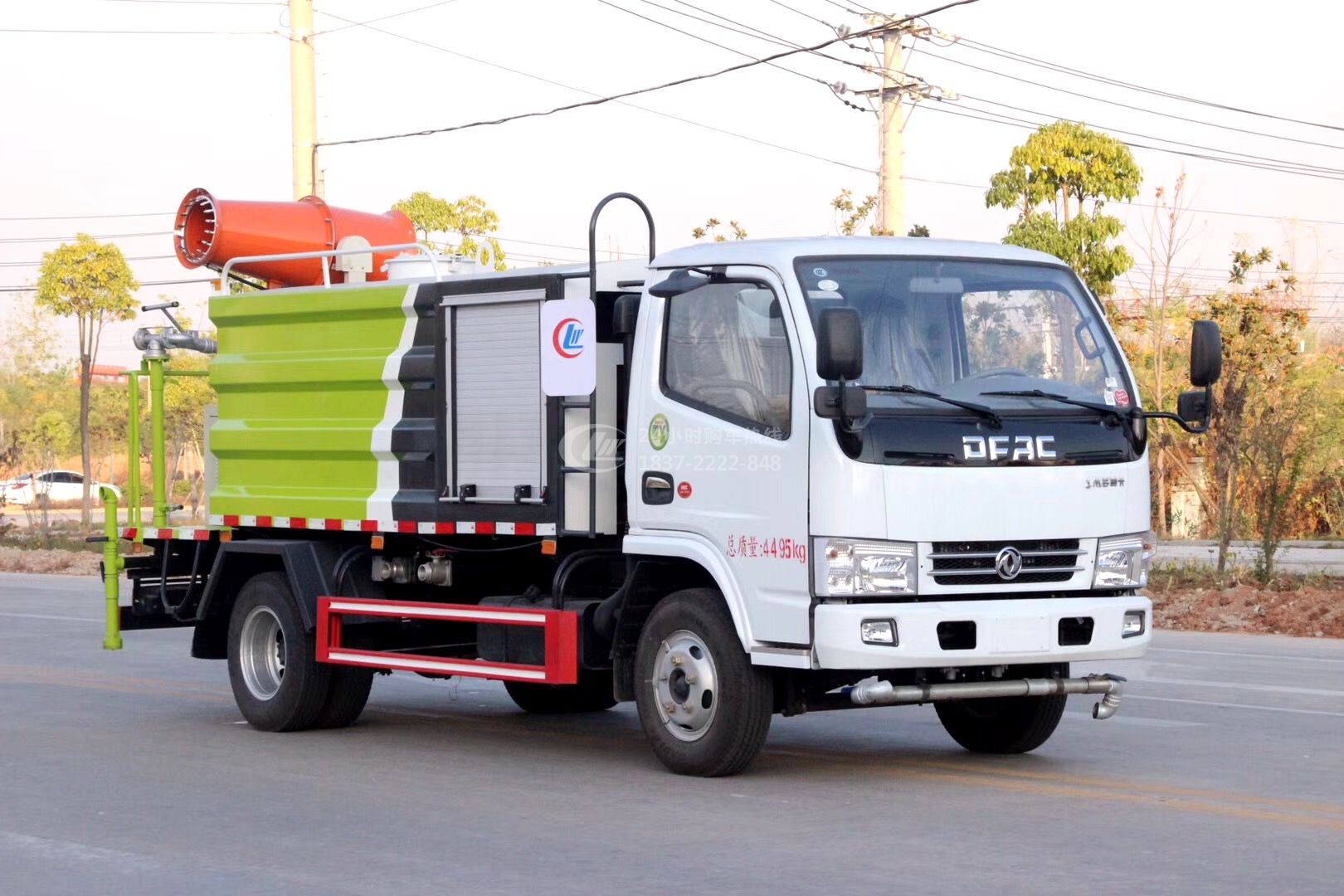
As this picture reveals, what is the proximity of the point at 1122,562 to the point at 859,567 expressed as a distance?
1.47 meters

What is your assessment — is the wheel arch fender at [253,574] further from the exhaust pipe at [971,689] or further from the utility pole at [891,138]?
the utility pole at [891,138]

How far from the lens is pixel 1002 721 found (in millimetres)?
9766

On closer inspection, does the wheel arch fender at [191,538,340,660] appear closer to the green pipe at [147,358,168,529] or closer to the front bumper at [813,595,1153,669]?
the green pipe at [147,358,168,529]

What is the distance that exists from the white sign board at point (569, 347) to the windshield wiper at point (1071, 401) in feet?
6.98

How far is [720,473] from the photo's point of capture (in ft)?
28.8

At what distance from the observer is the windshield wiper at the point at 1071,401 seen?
8.70m

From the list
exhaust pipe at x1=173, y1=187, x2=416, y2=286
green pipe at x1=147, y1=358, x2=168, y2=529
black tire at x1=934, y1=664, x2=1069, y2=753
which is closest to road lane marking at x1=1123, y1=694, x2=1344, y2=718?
black tire at x1=934, y1=664, x2=1069, y2=753

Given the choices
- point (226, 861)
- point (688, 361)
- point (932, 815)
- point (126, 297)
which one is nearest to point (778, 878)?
point (932, 815)

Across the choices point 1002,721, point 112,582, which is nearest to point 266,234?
point 112,582

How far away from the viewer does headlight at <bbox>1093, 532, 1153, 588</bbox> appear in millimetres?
8773

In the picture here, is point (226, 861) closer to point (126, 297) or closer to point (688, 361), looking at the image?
point (688, 361)

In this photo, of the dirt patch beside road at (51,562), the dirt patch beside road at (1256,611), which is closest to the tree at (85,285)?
the dirt patch beside road at (51,562)

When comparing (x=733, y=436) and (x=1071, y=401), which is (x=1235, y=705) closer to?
(x=1071, y=401)

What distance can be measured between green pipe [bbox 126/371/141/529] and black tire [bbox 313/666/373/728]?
83.7 inches
